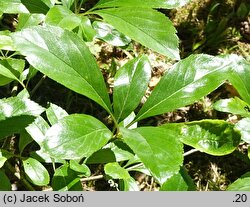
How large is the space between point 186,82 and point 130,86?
17 centimetres

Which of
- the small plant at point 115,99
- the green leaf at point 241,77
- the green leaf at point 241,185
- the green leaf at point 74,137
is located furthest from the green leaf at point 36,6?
the green leaf at point 241,185

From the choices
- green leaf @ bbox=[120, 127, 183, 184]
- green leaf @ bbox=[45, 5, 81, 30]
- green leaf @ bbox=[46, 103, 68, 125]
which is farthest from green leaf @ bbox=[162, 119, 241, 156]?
green leaf @ bbox=[45, 5, 81, 30]

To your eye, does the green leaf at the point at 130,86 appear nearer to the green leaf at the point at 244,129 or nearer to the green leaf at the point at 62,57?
the green leaf at the point at 62,57

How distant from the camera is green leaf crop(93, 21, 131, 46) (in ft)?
5.07

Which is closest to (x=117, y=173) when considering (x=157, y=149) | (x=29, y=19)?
(x=157, y=149)

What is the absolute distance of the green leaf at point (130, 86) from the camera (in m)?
1.26

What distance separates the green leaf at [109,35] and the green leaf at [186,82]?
13.7 inches

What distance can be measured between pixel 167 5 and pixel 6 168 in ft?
2.75

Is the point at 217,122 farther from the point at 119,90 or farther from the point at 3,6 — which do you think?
the point at 3,6

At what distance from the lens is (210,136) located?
4.29ft

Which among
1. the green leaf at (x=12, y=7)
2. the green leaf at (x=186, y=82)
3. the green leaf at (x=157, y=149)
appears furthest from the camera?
the green leaf at (x=12, y=7)

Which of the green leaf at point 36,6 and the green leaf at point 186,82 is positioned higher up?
the green leaf at point 36,6
